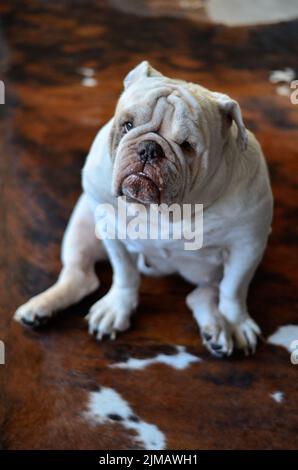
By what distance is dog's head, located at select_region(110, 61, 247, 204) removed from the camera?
1.01 meters

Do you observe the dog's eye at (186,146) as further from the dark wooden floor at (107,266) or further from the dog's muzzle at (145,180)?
the dark wooden floor at (107,266)

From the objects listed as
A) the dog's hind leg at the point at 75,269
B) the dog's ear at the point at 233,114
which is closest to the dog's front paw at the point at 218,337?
the dog's hind leg at the point at 75,269

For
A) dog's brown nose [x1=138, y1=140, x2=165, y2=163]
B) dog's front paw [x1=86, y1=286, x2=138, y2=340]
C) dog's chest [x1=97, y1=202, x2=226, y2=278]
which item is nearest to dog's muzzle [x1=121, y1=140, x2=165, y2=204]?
dog's brown nose [x1=138, y1=140, x2=165, y2=163]

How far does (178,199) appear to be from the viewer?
3.46 ft

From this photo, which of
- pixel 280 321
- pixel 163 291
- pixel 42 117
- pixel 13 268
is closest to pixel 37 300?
pixel 13 268

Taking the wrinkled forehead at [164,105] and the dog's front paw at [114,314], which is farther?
the dog's front paw at [114,314]

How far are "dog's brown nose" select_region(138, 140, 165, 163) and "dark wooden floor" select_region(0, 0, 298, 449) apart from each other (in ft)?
Answer: 1.55

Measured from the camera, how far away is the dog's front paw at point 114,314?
1.35 m

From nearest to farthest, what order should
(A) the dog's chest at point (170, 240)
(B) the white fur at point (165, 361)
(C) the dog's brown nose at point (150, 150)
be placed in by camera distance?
(C) the dog's brown nose at point (150, 150) → (A) the dog's chest at point (170, 240) → (B) the white fur at point (165, 361)

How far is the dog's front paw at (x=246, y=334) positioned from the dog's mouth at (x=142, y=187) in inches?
16.2

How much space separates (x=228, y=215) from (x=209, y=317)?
0.28 m

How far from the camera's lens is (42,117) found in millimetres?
1983

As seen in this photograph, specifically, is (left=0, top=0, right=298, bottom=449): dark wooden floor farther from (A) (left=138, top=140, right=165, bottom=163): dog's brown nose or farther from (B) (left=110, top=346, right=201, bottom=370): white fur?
(A) (left=138, top=140, right=165, bottom=163): dog's brown nose

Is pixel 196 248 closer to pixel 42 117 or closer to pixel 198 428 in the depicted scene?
pixel 198 428
